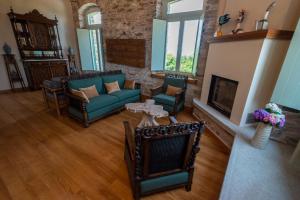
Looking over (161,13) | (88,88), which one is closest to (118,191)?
(88,88)

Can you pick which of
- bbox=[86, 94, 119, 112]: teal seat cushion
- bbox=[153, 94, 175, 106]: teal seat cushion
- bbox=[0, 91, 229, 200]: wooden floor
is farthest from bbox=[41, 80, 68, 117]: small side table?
bbox=[153, 94, 175, 106]: teal seat cushion

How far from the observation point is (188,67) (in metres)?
4.22

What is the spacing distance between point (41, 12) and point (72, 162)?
240 inches

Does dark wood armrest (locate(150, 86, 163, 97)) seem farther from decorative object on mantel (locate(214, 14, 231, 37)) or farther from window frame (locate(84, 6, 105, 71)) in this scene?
window frame (locate(84, 6, 105, 71))

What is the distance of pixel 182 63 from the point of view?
14.1ft

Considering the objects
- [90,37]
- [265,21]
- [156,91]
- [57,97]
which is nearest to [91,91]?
[57,97]

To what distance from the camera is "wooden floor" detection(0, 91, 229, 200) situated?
5.64 ft

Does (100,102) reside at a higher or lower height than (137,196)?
higher

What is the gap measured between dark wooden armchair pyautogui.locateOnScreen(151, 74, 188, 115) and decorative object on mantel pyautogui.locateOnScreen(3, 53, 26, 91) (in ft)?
16.4

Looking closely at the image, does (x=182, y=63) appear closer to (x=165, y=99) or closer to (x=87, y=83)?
(x=165, y=99)

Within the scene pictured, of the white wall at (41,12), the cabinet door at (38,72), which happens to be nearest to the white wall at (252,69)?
the cabinet door at (38,72)

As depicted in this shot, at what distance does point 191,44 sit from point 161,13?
1.35 meters

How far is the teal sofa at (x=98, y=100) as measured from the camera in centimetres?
305

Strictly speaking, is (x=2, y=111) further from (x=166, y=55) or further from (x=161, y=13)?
(x=161, y=13)
